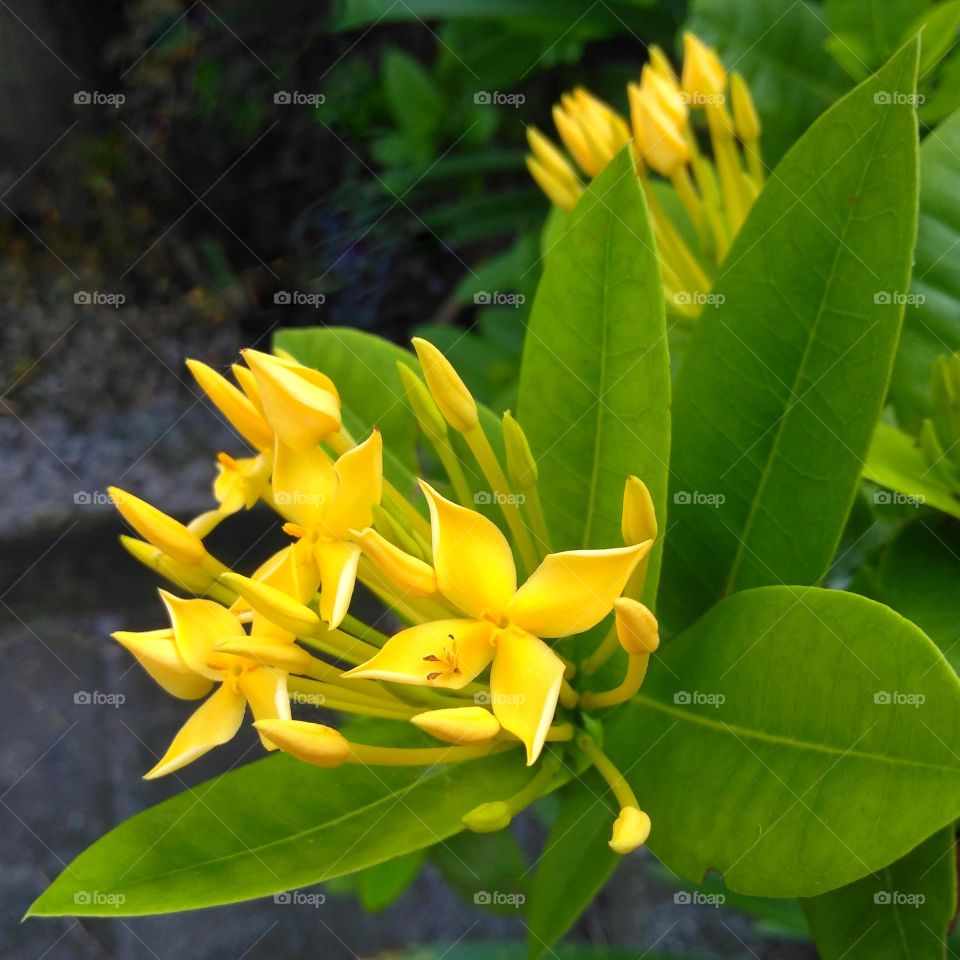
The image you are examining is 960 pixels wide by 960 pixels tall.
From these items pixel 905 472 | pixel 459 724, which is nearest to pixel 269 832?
pixel 459 724

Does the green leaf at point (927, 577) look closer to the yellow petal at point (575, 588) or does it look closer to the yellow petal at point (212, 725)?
the yellow petal at point (575, 588)

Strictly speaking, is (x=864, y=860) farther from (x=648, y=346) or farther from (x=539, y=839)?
(x=539, y=839)

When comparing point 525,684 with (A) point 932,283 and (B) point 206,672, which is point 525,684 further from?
(A) point 932,283

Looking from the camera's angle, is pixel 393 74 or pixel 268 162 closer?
pixel 393 74

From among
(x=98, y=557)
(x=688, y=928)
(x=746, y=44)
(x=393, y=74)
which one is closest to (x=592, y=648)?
(x=746, y=44)

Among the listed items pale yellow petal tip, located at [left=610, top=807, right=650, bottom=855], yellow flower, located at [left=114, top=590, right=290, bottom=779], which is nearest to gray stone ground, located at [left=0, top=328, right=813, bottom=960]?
yellow flower, located at [left=114, top=590, right=290, bottom=779]

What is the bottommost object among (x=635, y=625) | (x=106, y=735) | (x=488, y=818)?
(x=106, y=735)

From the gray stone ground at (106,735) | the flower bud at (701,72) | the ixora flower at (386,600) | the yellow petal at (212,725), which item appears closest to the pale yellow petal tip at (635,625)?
the ixora flower at (386,600)
